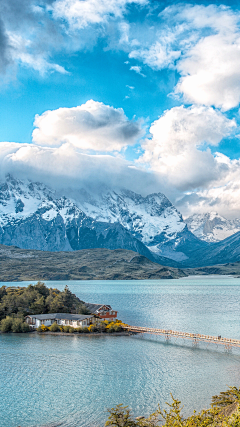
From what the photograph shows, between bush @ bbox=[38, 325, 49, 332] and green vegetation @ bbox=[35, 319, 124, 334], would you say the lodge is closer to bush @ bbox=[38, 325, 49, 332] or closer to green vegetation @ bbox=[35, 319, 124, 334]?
green vegetation @ bbox=[35, 319, 124, 334]

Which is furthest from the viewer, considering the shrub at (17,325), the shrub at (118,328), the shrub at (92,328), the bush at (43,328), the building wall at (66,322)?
the building wall at (66,322)

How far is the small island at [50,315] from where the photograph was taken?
317ft

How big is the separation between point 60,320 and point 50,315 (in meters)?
4.74

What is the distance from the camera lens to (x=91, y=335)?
9175cm

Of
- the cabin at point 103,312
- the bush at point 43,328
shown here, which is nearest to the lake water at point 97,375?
the bush at point 43,328

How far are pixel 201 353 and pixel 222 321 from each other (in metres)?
41.4

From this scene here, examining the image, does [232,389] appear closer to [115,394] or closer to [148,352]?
[115,394]

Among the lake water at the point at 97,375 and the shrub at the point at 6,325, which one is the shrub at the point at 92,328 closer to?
the lake water at the point at 97,375

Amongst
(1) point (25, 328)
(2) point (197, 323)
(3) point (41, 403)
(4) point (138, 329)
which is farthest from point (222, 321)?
(3) point (41, 403)

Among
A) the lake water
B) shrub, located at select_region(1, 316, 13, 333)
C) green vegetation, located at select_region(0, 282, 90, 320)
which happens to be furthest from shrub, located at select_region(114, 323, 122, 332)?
shrub, located at select_region(1, 316, 13, 333)

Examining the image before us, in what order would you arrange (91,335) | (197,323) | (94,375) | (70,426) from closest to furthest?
(70,426)
(94,375)
(91,335)
(197,323)

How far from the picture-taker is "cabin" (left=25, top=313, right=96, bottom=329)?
323 feet

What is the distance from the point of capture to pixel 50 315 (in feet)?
347

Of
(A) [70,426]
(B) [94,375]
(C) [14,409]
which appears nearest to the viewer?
(A) [70,426]
